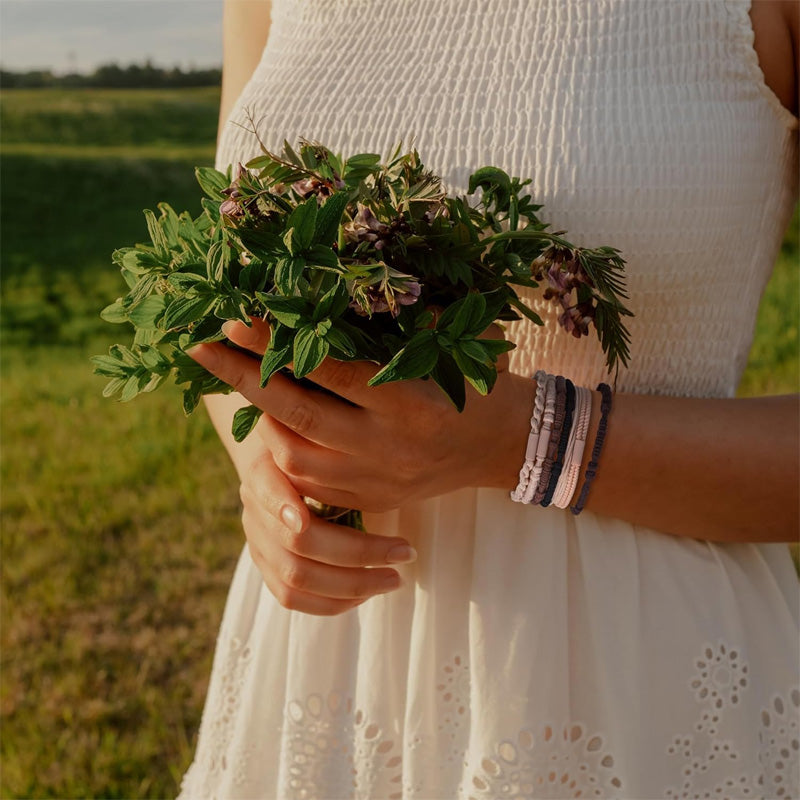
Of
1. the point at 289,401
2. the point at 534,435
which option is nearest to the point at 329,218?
the point at 289,401

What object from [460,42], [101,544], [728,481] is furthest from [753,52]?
[101,544]

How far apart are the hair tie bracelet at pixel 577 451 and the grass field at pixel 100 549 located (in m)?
1.92

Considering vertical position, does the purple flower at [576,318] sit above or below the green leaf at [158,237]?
below

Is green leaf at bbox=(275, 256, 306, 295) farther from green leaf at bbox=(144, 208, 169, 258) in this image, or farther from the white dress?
the white dress

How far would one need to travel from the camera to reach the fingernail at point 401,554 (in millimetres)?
1288

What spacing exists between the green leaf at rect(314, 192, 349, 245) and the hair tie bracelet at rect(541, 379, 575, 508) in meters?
0.47

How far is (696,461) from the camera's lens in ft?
4.23

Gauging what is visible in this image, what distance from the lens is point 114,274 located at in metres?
7.74

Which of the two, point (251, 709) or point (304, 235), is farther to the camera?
point (251, 709)

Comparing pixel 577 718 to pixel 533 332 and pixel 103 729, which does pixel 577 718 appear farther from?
pixel 103 729

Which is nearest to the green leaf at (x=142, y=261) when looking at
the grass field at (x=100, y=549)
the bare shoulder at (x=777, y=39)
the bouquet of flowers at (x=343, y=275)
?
the bouquet of flowers at (x=343, y=275)

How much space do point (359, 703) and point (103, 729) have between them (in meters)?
1.70

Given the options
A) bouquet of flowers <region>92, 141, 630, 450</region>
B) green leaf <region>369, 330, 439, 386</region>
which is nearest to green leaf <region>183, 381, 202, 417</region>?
bouquet of flowers <region>92, 141, 630, 450</region>

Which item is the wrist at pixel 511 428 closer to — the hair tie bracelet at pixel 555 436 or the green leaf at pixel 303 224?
the hair tie bracelet at pixel 555 436
